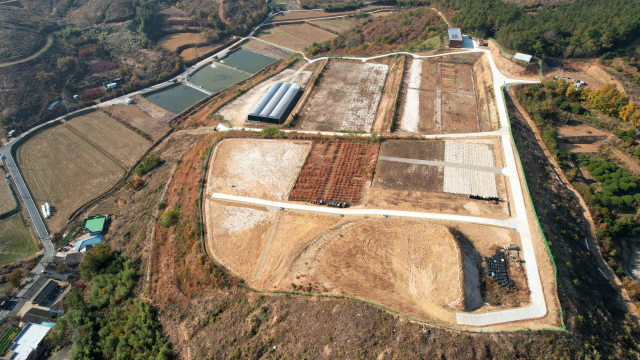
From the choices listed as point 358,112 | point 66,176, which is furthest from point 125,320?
point 358,112

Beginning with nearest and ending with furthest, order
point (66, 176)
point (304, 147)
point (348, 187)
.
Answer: point (348, 187)
point (304, 147)
point (66, 176)

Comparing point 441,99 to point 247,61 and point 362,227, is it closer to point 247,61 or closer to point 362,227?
point 362,227

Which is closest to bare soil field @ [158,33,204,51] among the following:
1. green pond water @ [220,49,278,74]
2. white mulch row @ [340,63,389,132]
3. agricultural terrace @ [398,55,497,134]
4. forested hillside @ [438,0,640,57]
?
green pond water @ [220,49,278,74]

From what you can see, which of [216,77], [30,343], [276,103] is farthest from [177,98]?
[30,343]

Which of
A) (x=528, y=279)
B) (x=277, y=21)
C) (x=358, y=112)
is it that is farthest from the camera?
(x=277, y=21)

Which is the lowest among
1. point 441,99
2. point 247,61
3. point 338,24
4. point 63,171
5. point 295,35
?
point 63,171

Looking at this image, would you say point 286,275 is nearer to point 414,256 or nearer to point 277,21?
point 414,256

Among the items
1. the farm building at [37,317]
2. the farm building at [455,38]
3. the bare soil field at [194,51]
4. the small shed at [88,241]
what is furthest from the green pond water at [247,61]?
the farm building at [37,317]
